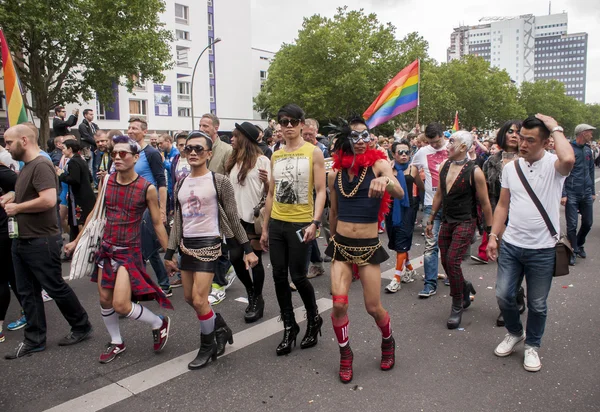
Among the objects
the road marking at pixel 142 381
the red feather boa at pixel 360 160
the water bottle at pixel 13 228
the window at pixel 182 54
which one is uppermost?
the window at pixel 182 54

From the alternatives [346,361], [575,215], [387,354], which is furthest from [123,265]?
[575,215]

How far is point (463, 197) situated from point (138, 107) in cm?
4272

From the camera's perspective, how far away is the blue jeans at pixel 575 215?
7590 mm

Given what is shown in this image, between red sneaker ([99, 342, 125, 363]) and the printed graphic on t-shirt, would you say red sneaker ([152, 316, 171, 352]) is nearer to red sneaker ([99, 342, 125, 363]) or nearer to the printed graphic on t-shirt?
red sneaker ([99, 342, 125, 363])

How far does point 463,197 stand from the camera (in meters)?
4.76

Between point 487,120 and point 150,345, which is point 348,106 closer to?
point 487,120

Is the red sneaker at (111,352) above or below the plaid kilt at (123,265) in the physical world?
below

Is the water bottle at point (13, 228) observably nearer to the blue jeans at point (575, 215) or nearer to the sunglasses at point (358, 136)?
the sunglasses at point (358, 136)

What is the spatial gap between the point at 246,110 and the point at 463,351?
53.1 m

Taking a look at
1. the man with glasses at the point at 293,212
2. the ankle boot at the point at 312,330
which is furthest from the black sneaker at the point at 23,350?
the ankle boot at the point at 312,330

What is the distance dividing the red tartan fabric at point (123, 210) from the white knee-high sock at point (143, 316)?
51 centimetres

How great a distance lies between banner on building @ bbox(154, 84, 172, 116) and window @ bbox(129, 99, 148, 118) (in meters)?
0.95

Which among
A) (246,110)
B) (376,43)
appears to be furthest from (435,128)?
(246,110)

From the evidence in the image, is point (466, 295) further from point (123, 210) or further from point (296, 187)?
point (123, 210)
